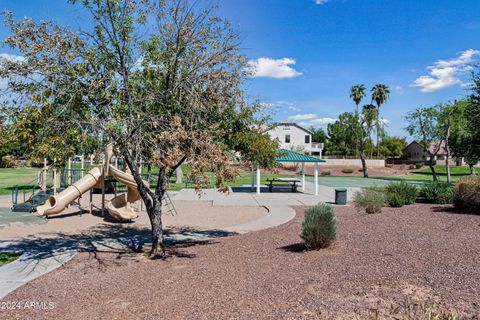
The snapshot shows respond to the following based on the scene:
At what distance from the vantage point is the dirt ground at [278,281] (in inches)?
212

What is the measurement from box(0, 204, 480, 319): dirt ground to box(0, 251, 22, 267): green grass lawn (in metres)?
1.47

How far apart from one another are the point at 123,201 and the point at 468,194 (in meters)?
13.0

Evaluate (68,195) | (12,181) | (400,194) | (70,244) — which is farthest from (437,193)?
(12,181)

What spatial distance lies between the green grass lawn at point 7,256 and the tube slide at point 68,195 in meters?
5.97

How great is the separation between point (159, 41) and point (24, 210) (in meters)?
12.1

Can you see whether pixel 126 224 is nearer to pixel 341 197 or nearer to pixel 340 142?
pixel 341 197

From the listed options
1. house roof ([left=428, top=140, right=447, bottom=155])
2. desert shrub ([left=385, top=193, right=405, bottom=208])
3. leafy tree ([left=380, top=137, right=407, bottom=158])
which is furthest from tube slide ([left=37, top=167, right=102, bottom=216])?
leafy tree ([left=380, top=137, right=407, bottom=158])

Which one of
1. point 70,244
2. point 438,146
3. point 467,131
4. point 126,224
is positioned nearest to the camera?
point 70,244

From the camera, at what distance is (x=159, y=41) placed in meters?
8.97

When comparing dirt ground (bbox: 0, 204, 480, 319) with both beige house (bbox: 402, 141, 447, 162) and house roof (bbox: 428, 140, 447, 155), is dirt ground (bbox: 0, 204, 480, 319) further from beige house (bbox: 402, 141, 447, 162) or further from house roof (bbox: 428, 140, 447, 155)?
beige house (bbox: 402, 141, 447, 162)

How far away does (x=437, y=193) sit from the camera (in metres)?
18.0

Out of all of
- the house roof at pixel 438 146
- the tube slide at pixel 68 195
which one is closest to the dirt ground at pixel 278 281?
the tube slide at pixel 68 195

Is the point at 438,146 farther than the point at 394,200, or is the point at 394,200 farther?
the point at 438,146

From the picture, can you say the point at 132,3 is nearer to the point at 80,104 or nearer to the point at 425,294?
the point at 80,104
